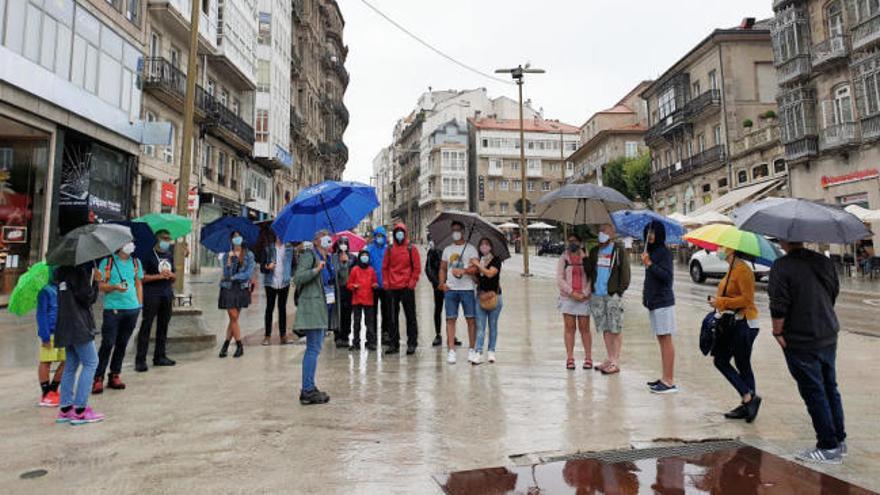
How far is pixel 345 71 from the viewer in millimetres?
55812

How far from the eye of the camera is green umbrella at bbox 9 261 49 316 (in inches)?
201

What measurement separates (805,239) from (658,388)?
2551mm

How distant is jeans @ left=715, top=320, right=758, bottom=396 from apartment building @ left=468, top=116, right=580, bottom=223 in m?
70.5

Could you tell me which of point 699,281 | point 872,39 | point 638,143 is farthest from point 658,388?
point 638,143

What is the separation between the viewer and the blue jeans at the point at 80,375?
4.68 m

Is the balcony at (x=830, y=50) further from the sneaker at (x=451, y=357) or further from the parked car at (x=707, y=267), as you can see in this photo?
the sneaker at (x=451, y=357)

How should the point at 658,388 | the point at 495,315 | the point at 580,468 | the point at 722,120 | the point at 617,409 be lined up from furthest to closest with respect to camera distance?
the point at 722,120, the point at 495,315, the point at 658,388, the point at 617,409, the point at 580,468

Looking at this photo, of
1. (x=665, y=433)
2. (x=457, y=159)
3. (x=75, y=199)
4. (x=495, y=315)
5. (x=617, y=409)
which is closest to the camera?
(x=665, y=433)

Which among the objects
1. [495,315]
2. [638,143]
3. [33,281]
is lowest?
[495,315]

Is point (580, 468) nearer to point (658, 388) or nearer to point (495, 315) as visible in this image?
point (658, 388)

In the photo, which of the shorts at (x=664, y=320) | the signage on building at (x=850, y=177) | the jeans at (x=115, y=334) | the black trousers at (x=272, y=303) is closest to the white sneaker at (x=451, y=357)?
the shorts at (x=664, y=320)

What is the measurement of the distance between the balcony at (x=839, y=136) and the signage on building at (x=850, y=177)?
4.68ft

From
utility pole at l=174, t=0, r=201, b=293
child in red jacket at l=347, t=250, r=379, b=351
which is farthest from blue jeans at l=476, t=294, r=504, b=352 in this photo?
utility pole at l=174, t=0, r=201, b=293

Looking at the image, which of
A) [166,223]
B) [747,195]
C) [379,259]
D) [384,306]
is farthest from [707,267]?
[166,223]
